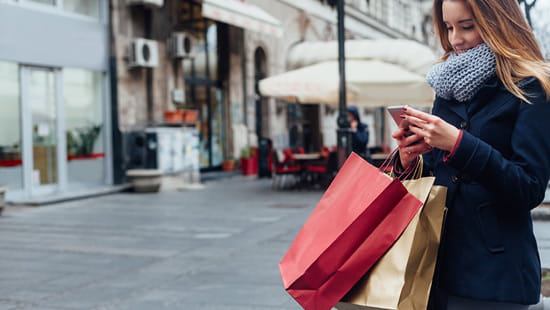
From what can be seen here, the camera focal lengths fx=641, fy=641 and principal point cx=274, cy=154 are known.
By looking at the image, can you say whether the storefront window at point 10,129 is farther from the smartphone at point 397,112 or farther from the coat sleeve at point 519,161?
the coat sleeve at point 519,161

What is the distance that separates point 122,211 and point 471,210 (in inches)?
364

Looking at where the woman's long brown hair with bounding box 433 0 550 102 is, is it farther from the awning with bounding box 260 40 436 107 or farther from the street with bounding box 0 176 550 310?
the awning with bounding box 260 40 436 107

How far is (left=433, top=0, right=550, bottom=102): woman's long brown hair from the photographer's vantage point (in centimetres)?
173

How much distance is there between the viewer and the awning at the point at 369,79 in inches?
450

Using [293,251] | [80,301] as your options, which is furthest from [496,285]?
[80,301]

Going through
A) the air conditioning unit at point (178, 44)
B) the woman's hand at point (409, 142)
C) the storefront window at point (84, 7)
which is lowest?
the woman's hand at point (409, 142)

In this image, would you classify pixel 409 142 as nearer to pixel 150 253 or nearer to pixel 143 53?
pixel 150 253

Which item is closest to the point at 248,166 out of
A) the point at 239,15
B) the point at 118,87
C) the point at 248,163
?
the point at 248,163

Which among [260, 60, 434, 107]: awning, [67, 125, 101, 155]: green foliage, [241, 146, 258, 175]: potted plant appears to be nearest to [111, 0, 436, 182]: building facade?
[67, 125, 101, 155]: green foliage

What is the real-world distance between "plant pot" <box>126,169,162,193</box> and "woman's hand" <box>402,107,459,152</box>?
476 inches

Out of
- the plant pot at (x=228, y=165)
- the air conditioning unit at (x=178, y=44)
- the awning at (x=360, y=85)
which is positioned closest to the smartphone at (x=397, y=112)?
the awning at (x=360, y=85)

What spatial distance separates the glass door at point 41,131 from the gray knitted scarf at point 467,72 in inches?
442

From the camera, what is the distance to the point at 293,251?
1.82 m

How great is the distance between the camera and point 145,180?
13.5m
